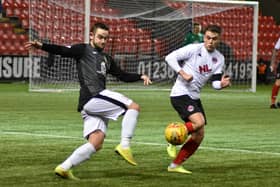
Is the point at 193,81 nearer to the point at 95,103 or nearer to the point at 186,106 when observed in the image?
the point at 186,106

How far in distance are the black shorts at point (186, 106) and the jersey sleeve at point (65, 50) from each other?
4.73ft

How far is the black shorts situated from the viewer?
995 cm

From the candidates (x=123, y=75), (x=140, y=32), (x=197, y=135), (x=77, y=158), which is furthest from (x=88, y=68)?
(x=140, y=32)

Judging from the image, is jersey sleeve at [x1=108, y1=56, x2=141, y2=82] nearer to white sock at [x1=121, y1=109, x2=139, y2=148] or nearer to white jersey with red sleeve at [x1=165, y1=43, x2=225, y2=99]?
white sock at [x1=121, y1=109, x2=139, y2=148]

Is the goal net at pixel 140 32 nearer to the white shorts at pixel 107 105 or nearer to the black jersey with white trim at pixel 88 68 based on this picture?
the black jersey with white trim at pixel 88 68

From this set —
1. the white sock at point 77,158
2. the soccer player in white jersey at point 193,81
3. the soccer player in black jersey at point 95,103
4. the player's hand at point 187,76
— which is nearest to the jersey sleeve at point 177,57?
the soccer player in white jersey at point 193,81

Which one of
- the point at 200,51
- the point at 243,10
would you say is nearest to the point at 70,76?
the point at 243,10

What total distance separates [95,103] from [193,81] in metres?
1.58

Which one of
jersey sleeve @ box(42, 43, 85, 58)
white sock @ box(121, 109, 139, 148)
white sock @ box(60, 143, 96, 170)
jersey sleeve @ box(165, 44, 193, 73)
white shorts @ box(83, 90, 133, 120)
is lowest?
white sock @ box(60, 143, 96, 170)

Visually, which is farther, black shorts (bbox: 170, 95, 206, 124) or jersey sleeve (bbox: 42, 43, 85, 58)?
black shorts (bbox: 170, 95, 206, 124)

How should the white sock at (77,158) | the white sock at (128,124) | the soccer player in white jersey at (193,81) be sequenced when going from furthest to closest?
the soccer player in white jersey at (193,81) → the white sock at (128,124) → the white sock at (77,158)

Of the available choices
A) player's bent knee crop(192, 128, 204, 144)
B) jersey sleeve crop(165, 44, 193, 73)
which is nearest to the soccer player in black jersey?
jersey sleeve crop(165, 44, 193, 73)

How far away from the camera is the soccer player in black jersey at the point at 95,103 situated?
8.93 metres

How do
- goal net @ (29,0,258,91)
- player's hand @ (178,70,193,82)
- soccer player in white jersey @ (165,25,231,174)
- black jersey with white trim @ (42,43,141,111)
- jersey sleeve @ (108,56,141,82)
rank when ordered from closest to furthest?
black jersey with white trim @ (42,43,141,111) < jersey sleeve @ (108,56,141,82) < player's hand @ (178,70,193,82) < soccer player in white jersey @ (165,25,231,174) < goal net @ (29,0,258,91)
